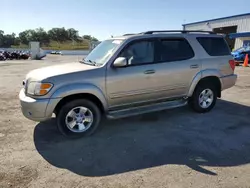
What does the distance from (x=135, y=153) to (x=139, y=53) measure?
7.00ft

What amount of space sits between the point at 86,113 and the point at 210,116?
3.13 m

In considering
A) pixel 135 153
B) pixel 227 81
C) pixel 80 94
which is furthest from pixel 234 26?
pixel 135 153

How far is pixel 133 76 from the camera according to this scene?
15.1ft

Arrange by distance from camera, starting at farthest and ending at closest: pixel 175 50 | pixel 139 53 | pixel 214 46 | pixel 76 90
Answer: pixel 214 46 < pixel 175 50 < pixel 139 53 < pixel 76 90

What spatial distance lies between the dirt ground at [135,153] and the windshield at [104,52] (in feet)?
4.78

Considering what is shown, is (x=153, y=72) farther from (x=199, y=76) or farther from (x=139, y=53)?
(x=199, y=76)

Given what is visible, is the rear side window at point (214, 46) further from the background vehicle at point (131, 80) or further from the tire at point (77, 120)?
the tire at point (77, 120)

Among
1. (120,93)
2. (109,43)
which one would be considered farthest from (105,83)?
(109,43)

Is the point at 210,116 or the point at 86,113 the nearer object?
the point at 86,113

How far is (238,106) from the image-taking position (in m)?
6.52

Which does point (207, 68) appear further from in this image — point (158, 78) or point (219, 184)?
point (219, 184)

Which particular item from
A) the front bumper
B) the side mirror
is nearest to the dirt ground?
the front bumper

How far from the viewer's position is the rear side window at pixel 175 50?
5070mm

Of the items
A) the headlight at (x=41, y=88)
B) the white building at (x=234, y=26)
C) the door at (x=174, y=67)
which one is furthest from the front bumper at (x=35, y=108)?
the white building at (x=234, y=26)
